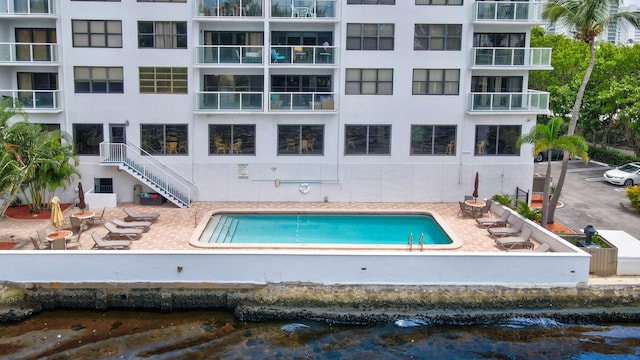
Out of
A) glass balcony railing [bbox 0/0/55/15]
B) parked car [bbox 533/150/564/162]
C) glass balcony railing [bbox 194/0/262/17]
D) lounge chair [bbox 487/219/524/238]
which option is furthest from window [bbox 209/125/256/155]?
parked car [bbox 533/150/564/162]

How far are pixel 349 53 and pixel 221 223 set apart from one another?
398 inches

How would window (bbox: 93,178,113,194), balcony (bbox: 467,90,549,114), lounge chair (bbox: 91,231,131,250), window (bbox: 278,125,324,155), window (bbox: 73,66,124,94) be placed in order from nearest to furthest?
lounge chair (bbox: 91,231,131,250), window (bbox: 73,66,124,94), balcony (bbox: 467,90,549,114), window (bbox: 93,178,113,194), window (bbox: 278,125,324,155)

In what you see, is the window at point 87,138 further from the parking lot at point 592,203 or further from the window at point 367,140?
the parking lot at point 592,203

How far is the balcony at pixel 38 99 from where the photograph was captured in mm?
29828

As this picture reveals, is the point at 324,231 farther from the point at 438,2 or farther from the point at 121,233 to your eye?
the point at 438,2

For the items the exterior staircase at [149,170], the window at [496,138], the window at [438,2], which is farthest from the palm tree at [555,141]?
the exterior staircase at [149,170]

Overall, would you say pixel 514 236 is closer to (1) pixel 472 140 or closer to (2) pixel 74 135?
(1) pixel 472 140

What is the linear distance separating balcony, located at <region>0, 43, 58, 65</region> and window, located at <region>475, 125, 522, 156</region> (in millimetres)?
20622

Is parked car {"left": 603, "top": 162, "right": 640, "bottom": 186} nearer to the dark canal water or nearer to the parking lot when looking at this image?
the parking lot

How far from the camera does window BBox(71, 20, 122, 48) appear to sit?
30.0 meters

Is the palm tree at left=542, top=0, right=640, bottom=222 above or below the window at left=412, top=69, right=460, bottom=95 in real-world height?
above

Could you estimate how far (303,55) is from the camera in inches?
1204

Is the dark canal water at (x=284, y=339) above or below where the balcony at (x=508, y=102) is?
below

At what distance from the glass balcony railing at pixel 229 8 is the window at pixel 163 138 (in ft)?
18.2
